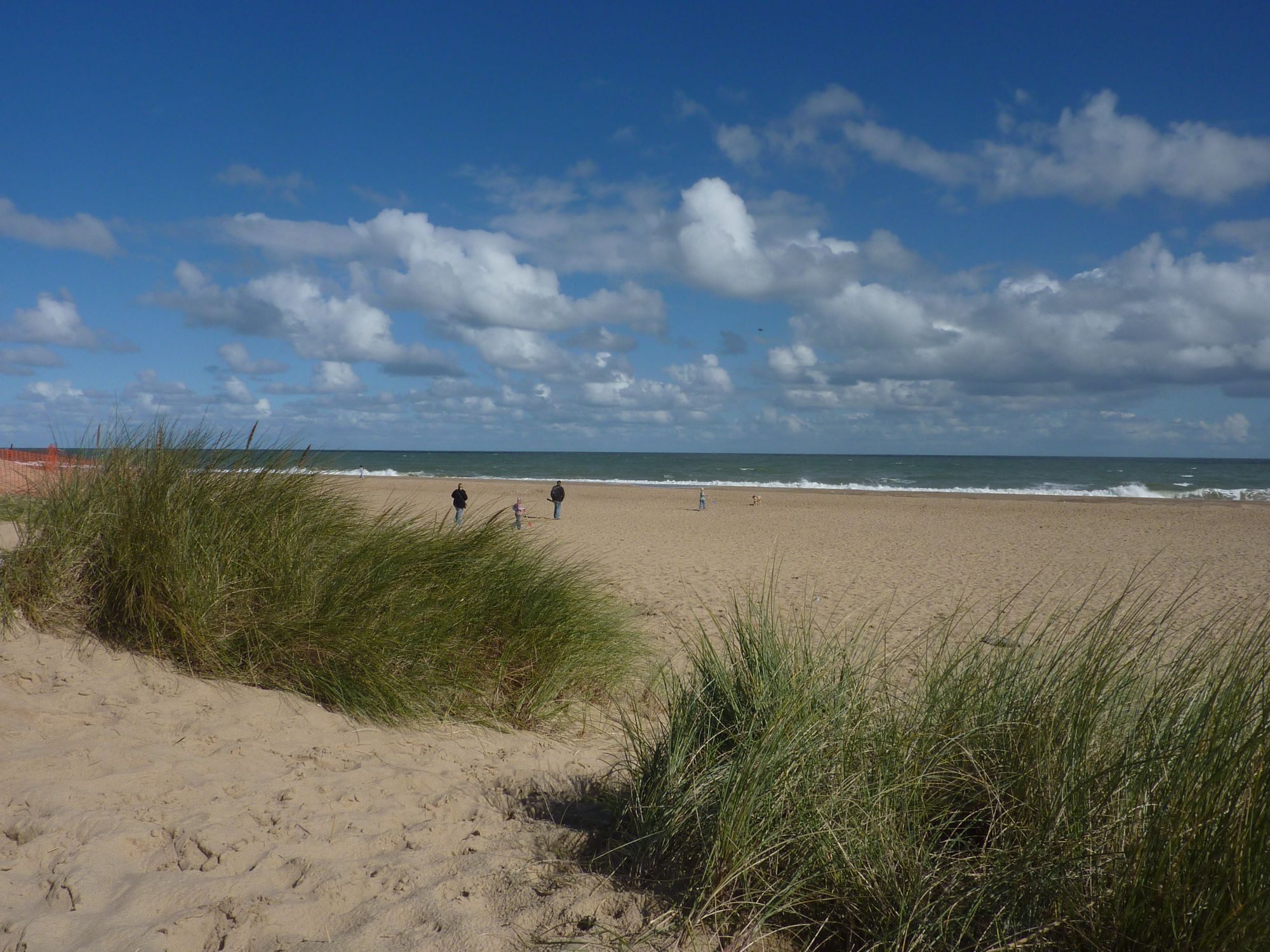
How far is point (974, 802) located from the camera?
291cm

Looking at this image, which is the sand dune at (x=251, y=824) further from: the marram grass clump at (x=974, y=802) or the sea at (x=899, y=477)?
the sea at (x=899, y=477)

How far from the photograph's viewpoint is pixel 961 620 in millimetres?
9414

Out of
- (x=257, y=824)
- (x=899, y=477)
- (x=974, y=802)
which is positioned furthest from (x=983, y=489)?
(x=257, y=824)

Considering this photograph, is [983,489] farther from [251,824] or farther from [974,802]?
[251,824]

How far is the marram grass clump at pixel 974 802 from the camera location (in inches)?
84.5

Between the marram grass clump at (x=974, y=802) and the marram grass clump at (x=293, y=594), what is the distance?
186 centimetres

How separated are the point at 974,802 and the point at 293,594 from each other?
4091mm

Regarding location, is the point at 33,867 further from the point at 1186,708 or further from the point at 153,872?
the point at 1186,708

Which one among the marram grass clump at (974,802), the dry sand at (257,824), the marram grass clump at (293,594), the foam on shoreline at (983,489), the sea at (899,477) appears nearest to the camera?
the marram grass clump at (974,802)

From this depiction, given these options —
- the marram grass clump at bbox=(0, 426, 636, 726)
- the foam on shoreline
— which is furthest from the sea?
the marram grass clump at bbox=(0, 426, 636, 726)

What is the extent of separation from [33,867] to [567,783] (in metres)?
2.30

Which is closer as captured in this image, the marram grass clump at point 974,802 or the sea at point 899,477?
the marram grass clump at point 974,802

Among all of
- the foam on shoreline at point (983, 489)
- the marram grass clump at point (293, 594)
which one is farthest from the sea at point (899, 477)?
the marram grass clump at point (293, 594)

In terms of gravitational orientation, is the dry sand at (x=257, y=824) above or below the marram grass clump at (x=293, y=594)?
below
